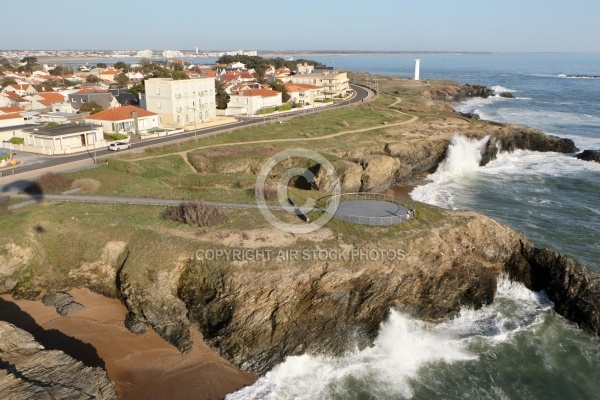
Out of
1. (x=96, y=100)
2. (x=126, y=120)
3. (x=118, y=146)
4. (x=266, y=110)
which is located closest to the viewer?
(x=118, y=146)

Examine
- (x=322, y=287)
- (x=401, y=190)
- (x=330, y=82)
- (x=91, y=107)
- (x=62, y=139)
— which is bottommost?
(x=401, y=190)

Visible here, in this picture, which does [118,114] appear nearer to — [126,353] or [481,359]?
[126,353]

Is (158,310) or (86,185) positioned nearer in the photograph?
(158,310)

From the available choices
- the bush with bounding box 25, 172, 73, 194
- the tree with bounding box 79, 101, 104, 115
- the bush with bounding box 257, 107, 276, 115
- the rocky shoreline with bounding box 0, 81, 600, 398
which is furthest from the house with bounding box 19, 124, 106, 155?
the bush with bounding box 257, 107, 276, 115

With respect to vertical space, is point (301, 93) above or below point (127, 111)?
above

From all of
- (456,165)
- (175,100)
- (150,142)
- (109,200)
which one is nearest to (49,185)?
(109,200)

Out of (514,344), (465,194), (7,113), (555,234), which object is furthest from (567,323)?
(7,113)
